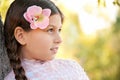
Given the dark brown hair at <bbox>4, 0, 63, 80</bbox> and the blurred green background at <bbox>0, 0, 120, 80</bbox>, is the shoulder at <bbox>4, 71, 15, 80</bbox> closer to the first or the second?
the dark brown hair at <bbox>4, 0, 63, 80</bbox>

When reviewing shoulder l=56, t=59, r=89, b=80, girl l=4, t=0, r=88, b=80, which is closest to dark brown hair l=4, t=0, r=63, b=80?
girl l=4, t=0, r=88, b=80

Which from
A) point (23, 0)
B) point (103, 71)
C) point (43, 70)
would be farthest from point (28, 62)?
point (103, 71)

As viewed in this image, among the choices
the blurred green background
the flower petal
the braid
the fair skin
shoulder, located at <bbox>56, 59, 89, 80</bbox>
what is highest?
the flower petal

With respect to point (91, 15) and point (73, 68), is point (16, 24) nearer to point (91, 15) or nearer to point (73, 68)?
point (73, 68)

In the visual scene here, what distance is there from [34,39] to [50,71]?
0.17 m

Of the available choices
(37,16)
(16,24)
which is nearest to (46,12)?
(37,16)

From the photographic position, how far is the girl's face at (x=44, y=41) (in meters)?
2.26

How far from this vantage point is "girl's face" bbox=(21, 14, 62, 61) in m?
2.26

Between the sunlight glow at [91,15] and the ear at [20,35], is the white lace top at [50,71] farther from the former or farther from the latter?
the sunlight glow at [91,15]

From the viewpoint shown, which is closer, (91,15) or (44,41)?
(44,41)

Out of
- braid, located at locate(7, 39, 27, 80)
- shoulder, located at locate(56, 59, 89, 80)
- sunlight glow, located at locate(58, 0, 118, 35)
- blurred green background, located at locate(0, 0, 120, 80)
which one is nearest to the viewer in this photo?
braid, located at locate(7, 39, 27, 80)

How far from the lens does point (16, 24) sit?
2.27 meters

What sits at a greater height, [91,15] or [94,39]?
[91,15]

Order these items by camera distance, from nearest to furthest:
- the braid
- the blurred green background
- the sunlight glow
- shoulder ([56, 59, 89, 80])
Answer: the braid → shoulder ([56, 59, 89, 80]) → the sunlight glow → the blurred green background
